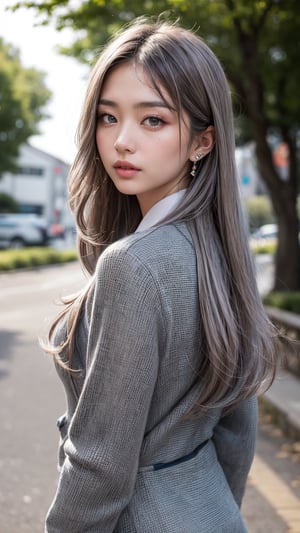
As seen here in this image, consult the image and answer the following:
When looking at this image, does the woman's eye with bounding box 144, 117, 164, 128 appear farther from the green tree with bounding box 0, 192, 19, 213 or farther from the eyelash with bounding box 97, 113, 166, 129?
the green tree with bounding box 0, 192, 19, 213

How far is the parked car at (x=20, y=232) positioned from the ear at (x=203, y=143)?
37.9 metres

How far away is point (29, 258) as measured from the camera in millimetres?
30688

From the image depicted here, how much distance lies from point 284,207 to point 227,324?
→ 42.4 feet

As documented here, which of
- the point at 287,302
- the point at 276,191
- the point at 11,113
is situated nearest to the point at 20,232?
the point at 11,113

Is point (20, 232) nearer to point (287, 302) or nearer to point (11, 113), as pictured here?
point (11, 113)

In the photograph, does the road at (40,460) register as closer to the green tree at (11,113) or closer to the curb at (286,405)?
the curb at (286,405)

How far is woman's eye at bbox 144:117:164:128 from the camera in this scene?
1591mm

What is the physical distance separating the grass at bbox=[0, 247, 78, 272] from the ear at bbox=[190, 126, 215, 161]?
26239mm

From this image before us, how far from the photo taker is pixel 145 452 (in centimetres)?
151

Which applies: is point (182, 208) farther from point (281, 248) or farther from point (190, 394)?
point (281, 248)

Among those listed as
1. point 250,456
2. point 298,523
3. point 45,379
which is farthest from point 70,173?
point 45,379

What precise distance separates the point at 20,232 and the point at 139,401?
128ft

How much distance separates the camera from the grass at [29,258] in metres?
28.2

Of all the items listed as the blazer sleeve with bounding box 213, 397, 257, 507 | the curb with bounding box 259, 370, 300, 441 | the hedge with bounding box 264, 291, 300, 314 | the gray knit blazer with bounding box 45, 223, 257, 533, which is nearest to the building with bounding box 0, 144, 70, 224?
the hedge with bounding box 264, 291, 300, 314
